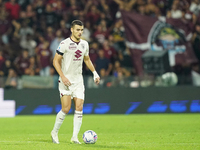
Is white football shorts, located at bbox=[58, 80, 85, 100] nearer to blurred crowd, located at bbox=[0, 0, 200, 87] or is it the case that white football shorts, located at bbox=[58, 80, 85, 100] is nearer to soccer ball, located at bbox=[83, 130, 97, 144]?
soccer ball, located at bbox=[83, 130, 97, 144]

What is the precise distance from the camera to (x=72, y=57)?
26.8 ft

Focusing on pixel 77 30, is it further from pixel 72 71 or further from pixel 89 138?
pixel 89 138

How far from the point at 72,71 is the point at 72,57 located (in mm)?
272

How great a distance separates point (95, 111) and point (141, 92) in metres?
1.93

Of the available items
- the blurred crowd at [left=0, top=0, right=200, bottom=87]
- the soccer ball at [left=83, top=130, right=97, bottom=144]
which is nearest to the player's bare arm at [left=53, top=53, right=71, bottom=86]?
the soccer ball at [left=83, top=130, right=97, bottom=144]

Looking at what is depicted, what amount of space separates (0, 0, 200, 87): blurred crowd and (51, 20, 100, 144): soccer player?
780cm

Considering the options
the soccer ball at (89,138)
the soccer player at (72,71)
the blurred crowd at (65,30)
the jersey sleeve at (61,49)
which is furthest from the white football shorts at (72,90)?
the blurred crowd at (65,30)

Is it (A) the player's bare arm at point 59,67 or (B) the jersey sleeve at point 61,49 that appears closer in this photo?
(A) the player's bare arm at point 59,67

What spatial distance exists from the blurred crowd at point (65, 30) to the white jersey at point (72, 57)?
25.5 feet

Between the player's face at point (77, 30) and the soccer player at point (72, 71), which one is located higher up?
the player's face at point (77, 30)

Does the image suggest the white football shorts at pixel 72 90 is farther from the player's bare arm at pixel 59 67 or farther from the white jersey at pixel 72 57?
the player's bare arm at pixel 59 67

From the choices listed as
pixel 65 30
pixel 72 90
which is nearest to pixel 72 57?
pixel 72 90

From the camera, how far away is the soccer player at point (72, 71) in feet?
26.5

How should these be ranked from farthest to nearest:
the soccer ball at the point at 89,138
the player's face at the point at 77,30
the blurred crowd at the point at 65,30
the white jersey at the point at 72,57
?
the blurred crowd at the point at 65,30 → the white jersey at the point at 72,57 → the player's face at the point at 77,30 → the soccer ball at the point at 89,138
